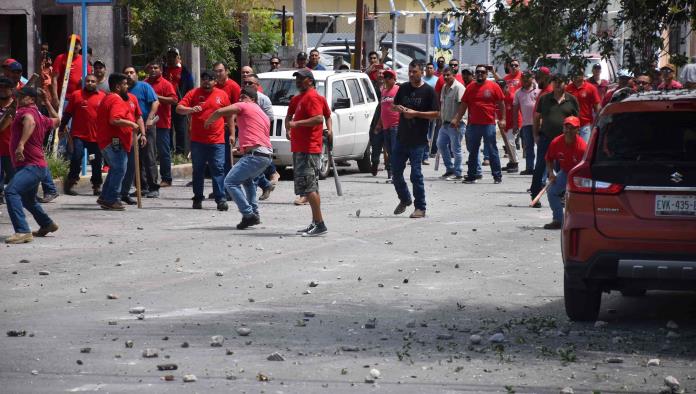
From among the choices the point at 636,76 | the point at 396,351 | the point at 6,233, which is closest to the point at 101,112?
A: the point at 6,233

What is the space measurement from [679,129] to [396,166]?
7703 mm

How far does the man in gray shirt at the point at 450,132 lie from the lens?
73.9 ft

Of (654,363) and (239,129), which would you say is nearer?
(654,363)

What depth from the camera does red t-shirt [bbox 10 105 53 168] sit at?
1409cm

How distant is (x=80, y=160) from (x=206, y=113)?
2.60m

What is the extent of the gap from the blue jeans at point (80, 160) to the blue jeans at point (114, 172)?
1929 mm

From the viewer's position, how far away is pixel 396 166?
1703 cm

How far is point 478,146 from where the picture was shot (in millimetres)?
21734

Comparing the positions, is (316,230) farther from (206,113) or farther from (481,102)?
(481,102)

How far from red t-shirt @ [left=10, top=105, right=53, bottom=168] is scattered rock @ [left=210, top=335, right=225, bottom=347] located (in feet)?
18.9

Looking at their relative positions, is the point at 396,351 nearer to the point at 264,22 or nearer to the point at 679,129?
the point at 679,129

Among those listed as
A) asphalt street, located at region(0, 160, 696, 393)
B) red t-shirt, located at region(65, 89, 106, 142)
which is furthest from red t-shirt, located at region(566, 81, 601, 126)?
red t-shirt, located at region(65, 89, 106, 142)

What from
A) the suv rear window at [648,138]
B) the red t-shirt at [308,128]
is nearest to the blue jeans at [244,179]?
the red t-shirt at [308,128]

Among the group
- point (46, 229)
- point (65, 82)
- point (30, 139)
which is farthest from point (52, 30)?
point (30, 139)
